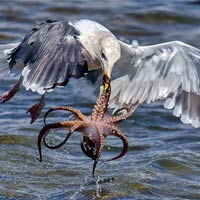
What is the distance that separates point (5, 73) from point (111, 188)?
4.12ft

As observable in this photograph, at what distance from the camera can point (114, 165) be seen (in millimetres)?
7828

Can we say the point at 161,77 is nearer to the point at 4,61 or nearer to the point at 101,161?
the point at 101,161

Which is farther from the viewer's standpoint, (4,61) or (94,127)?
(4,61)

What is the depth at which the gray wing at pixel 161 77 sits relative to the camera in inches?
279

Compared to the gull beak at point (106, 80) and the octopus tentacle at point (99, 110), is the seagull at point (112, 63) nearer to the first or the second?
the gull beak at point (106, 80)

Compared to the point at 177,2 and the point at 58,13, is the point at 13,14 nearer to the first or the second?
the point at 58,13

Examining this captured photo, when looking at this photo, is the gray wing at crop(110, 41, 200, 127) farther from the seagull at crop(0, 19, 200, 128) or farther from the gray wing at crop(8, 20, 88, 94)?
the gray wing at crop(8, 20, 88, 94)

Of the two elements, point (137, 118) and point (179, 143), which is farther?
point (137, 118)

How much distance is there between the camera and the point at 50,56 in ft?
19.5

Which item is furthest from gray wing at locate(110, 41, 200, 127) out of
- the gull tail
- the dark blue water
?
the gull tail

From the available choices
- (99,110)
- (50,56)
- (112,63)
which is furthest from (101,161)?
(50,56)

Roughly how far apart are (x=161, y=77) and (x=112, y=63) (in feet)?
3.03

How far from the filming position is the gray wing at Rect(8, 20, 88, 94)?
18.7 ft

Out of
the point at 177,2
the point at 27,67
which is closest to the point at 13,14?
the point at 177,2
